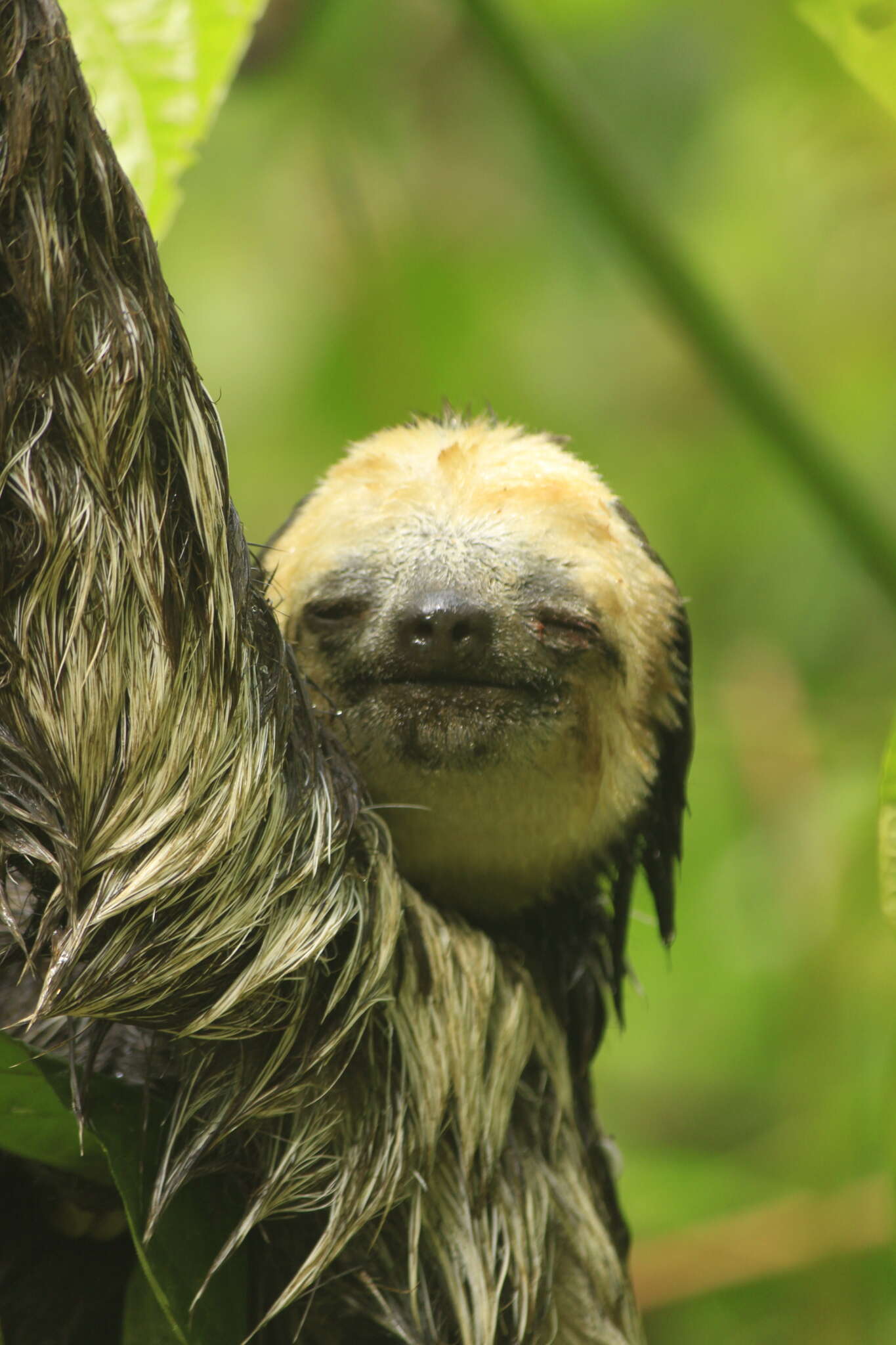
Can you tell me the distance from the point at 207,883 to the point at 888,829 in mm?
596

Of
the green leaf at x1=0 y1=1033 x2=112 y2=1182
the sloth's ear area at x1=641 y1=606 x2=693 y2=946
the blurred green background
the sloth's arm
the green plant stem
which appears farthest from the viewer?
the blurred green background

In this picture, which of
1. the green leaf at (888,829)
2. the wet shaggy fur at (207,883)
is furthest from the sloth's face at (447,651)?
the green leaf at (888,829)

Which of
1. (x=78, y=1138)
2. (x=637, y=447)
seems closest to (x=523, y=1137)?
(x=78, y=1138)

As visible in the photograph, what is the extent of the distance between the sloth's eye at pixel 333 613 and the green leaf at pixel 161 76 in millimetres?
437

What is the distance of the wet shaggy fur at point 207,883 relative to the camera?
112cm

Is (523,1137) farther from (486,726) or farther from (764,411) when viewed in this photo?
(764,411)

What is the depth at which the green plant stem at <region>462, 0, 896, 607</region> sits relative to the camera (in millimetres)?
2061

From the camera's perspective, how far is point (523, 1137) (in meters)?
1.68

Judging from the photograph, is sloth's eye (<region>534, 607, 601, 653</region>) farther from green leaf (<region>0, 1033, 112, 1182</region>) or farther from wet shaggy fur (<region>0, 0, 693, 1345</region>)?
green leaf (<region>0, 1033, 112, 1182</region>)

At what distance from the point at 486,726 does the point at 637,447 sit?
117 inches

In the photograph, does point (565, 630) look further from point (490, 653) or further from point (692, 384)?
point (692, 384)

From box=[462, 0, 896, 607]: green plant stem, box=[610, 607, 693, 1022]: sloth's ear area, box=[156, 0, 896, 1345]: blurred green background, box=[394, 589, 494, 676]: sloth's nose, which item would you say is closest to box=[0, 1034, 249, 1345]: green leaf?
box=[394, 589, 494, 676]: sloth's nose

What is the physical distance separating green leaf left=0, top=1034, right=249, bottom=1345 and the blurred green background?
1.69 m

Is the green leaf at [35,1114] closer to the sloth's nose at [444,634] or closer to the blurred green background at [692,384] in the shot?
the sloth's nose at [444,634]
